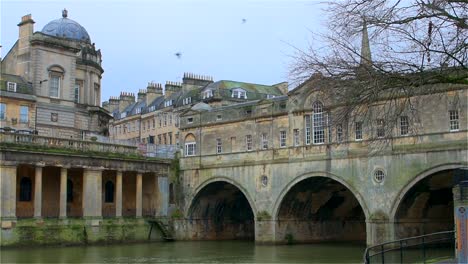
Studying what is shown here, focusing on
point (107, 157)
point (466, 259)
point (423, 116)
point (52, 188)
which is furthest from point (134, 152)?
point (466, 259)

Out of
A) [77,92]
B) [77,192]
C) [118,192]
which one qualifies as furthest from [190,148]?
[77,92]

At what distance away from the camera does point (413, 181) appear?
32.5m

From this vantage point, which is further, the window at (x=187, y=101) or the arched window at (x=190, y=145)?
the window at (x=187, y=101)

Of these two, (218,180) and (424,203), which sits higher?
(218,180)

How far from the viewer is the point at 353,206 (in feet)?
Result: 144

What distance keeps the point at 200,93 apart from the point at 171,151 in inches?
787

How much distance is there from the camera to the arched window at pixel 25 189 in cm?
4009

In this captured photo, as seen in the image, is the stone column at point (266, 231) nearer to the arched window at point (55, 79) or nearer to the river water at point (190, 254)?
the river water at point (190, 254)

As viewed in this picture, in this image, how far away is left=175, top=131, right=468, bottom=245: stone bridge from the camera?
1289 inches

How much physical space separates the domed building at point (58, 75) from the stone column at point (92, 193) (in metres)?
8.68

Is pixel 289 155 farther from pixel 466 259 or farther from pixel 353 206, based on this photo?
pixel 466 259

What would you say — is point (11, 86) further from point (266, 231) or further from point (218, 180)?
point (266, 231)

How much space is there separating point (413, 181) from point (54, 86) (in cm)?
2904

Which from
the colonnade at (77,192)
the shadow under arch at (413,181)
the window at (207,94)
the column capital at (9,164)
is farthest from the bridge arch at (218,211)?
the window at (207,94)
